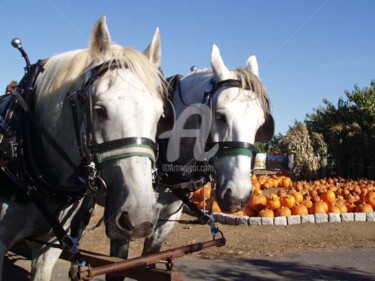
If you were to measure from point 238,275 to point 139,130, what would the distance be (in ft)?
12.7

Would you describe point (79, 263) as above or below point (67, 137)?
below

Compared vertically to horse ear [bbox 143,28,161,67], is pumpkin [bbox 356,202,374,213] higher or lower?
lower

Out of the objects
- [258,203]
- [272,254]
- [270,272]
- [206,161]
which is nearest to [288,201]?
[258,203]

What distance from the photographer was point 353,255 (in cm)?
620

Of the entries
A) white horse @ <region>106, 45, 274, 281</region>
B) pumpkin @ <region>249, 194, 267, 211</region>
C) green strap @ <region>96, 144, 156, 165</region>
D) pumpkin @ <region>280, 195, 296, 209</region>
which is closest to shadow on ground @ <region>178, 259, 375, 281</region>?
white horse @ <region>106, 45, 274, 281</region>

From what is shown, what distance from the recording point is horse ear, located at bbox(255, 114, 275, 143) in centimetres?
342

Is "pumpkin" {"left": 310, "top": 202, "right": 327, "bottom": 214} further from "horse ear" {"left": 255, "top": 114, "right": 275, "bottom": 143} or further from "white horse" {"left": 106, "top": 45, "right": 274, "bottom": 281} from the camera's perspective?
"horse ear" {"left": 255, "top": 114, "right": 275, "bottom": 143}

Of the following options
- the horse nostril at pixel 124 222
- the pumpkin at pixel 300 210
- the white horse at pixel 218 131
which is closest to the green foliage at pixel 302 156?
the pumpkin at pixel 300 210

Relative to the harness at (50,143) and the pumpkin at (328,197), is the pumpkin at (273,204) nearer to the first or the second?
the pumpkin at (328,197)

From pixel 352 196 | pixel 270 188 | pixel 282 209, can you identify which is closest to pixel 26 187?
pixel 282 209

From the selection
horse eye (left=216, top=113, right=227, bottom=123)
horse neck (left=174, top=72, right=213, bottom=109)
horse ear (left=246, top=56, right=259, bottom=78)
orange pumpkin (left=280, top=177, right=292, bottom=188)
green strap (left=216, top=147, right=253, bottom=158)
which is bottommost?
green strap (left=216, top=147, right=253, bottom=158)

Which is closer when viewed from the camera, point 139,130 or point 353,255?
point 139,130

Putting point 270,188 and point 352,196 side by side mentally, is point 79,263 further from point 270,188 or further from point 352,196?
point 270,188

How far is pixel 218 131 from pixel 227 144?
164mm
